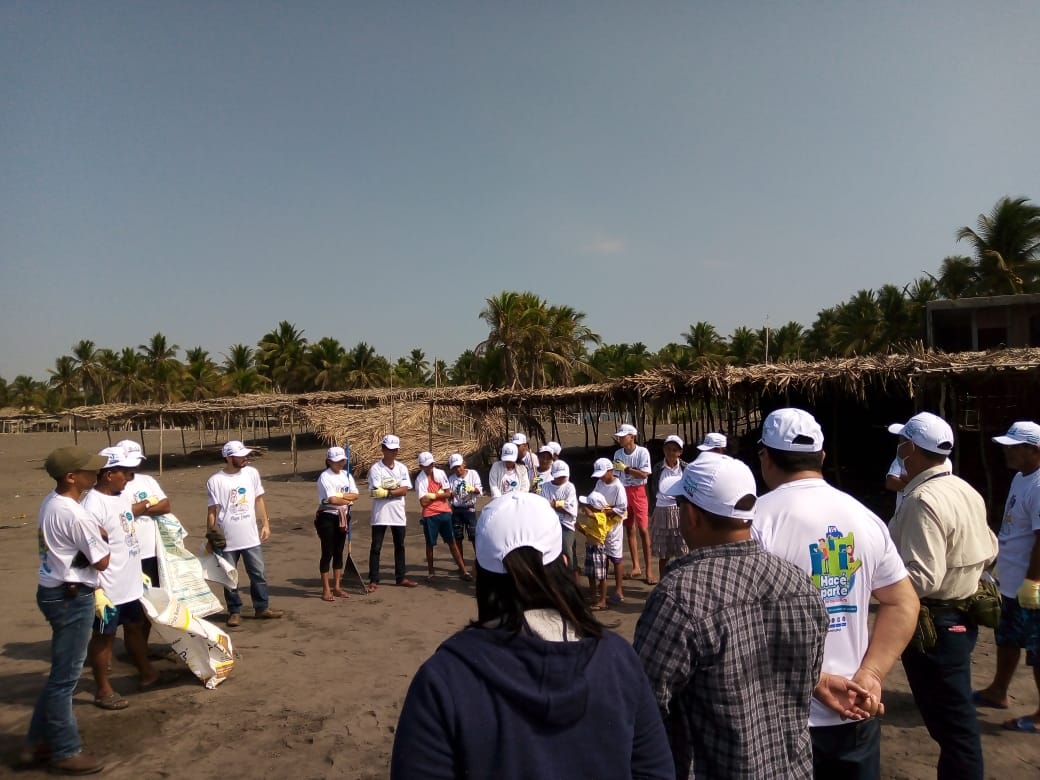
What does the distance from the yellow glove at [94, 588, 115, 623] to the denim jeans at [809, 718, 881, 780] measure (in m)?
4.44

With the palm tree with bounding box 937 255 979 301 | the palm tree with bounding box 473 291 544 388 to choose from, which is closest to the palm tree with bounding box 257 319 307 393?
the palm tree with bounding box 473 291 544 388

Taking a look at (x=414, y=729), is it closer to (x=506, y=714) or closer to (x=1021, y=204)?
(x=506, y=714)

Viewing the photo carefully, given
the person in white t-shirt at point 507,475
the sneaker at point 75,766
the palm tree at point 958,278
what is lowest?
the sneaker at point 75,766

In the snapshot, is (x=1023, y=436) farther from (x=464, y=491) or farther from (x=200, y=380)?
(x=200, y=380)

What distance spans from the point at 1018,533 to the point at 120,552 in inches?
229

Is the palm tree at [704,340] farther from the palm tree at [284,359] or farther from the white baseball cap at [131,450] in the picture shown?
the white baseball cap at [131,450]

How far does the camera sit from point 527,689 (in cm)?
139

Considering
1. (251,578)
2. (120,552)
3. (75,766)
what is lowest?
(75,766)

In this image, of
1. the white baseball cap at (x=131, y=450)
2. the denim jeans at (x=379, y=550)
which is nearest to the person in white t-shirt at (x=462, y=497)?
the denim jeans at (x=379, y=550)

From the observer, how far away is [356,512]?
14.9 meters

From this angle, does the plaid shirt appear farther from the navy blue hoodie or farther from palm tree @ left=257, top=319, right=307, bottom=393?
palm tree @ left=257, top=319, right=307, bottom=393

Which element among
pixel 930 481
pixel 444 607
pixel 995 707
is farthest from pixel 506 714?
pixel 444 607

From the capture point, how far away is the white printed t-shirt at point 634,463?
8383 millimetres

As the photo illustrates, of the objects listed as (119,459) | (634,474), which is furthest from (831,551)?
(634,474)
